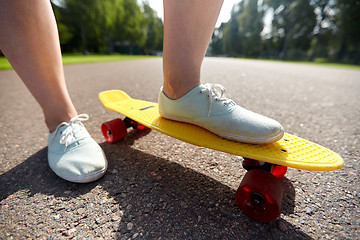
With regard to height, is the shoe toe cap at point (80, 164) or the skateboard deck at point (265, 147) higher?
the skateboard deck at point (265, 147)

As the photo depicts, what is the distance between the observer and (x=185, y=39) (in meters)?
0.93

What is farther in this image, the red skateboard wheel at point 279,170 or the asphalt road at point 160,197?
the red skateboard wheel at point 279,170

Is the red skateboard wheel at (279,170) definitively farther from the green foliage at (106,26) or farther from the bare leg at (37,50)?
the green foliage at (106,26)

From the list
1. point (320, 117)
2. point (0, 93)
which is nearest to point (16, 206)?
point (320, 117)

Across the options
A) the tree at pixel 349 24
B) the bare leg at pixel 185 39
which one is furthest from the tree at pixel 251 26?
the bare leg at pixel 185 39

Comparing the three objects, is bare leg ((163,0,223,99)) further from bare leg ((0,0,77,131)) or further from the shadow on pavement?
bare leg ((0,0,77,131))

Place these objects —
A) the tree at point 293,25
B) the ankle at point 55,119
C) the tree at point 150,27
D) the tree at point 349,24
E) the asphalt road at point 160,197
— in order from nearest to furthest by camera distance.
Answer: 1. the asphalt road at point 160,197
2. the ankle at point 55,119
3. the tree at point 349,24
4. the tree at point 293,25
5. the tree at point 150,27

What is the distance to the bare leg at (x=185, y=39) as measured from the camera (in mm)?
882

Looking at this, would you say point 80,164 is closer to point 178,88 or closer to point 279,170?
point 178,88

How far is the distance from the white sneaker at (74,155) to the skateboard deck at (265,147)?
30 centimetres

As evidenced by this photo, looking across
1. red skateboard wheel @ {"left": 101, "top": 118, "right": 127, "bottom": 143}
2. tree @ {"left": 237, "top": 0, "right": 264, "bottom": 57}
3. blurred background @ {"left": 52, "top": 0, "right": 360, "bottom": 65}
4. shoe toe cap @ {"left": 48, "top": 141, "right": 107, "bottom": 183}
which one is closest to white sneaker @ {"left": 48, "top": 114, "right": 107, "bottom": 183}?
shoe toe cap @ {"left": 48, "top": 141, "right": 107, "bottom": 183}

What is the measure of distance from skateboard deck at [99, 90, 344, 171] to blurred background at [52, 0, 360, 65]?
21.5m

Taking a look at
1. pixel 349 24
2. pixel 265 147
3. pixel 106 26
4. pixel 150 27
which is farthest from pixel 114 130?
pixel 150 27

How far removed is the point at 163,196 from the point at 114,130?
0.64 m
